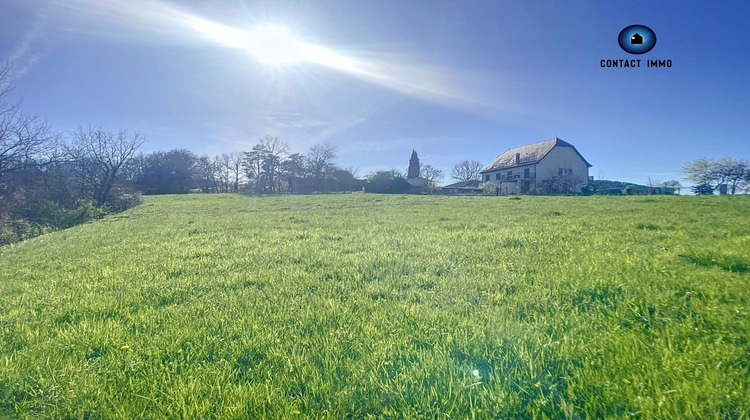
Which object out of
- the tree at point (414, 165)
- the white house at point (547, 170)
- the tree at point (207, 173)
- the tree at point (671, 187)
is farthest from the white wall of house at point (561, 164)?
the tree at point (207, 173)

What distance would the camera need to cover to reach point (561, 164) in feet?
176

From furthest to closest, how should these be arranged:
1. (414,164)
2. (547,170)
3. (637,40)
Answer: (414,164) → (547,170) → (637,40)

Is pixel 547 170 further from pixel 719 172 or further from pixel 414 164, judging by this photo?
pixel 414 164

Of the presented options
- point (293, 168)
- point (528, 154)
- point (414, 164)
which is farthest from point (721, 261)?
point (414, 164)

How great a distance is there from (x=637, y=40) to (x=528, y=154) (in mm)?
52599

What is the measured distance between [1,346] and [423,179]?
81.4m

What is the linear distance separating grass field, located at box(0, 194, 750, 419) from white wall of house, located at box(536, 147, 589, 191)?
5237 centimetres

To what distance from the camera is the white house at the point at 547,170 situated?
51.2 metres

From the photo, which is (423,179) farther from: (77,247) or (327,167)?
(77,247)

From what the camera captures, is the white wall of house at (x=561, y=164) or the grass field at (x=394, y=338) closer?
the grass field at (x=394, y=338)

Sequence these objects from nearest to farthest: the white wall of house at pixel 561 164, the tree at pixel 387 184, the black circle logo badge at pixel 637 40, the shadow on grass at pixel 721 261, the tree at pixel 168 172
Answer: the shadow on grass at pixel 721 261 < the black circle logo badge at pixel 637 40 < the white wall of house at pixel 561 164 < the tree at pixel 387 184 < the tree at pixel 168 172

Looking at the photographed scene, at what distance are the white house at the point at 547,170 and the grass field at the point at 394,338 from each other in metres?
51.7

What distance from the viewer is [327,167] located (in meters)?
73.0

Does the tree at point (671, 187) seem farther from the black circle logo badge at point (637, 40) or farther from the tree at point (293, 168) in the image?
the tree at point (293, 168)
